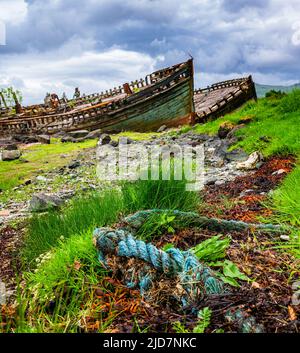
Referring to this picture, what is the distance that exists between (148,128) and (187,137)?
11131 millimetres

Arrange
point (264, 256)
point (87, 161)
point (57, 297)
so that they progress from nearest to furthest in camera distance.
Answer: point (57, 297), point (264, 256), point (87, 161)

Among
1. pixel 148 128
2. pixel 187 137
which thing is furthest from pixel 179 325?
pixel 148 128

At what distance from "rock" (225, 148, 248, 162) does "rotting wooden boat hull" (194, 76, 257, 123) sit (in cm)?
1365

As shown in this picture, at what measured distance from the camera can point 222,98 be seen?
104 feet

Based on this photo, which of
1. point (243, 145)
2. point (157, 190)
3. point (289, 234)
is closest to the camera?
point (289, 234)

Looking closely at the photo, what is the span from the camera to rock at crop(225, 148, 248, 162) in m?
10.9

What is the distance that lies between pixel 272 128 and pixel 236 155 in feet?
6.12

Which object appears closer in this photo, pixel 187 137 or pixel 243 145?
pixel 243 145

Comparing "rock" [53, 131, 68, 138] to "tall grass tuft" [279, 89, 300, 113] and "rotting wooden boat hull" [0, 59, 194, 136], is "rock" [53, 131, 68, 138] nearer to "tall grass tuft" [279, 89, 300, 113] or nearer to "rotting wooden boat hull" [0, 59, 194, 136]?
"rotting wooden boat hull" [0, 59, 194, 136]

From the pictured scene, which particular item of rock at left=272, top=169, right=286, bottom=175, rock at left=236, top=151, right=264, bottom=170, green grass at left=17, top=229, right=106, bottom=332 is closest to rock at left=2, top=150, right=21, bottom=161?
rock at left=236, top=151, right=264, bottom=170

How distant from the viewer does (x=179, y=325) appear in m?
2.57

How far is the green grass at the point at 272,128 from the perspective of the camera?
32.2 feet

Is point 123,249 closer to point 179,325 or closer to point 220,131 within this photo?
point 179,325

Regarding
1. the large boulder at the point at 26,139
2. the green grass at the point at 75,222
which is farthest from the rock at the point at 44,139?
the green grass at the point at 75,222
